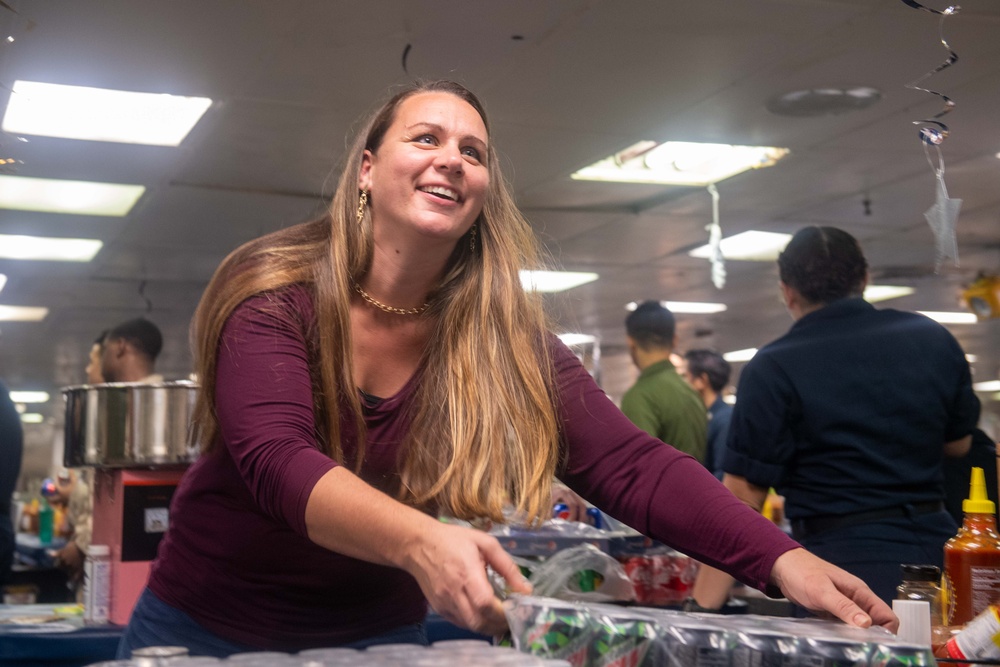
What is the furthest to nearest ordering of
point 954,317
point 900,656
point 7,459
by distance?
point 954,317, point 7,459, point 900,656

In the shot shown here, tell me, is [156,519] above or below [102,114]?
below

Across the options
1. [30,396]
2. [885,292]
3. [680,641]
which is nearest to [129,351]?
[680,641]

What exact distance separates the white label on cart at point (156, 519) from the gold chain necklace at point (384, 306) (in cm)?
121

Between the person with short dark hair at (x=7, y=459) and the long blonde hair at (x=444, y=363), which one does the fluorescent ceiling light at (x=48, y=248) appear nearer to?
the person with short dark hair at (x=7, y=459)

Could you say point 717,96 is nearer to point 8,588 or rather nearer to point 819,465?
point 819,465

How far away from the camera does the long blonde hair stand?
120 centimetres

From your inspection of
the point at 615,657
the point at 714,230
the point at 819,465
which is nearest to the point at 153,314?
the point at 714,230

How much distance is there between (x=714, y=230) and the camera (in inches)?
219

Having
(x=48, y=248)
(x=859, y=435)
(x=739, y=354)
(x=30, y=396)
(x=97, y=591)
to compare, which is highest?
(x=48, y=248)

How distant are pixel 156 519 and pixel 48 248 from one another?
16.5ft

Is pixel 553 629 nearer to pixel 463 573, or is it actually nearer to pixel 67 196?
pixel 463 573

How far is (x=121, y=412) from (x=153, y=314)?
7.14 metres

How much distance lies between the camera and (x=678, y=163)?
5207mm

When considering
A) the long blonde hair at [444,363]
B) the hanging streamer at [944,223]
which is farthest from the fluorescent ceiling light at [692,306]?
the long blonde hair at [444,363]
